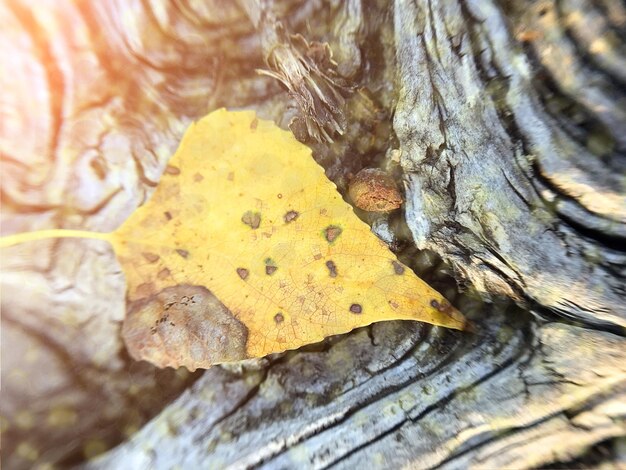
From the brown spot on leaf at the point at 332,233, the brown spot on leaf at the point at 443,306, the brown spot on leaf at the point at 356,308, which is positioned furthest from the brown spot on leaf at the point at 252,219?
the brown spot on leaf at the point at 443,306

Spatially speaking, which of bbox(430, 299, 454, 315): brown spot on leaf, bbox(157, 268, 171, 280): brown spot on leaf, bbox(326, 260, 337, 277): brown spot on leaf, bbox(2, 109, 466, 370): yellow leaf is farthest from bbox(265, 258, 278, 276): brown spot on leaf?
bbox(430, 299, 454, 315): brown spot on leaf

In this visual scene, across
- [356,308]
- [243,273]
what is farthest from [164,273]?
[356,308]

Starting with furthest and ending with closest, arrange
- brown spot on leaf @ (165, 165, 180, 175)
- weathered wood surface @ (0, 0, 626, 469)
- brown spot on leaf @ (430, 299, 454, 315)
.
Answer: brown spot on leaf @ (165, 165, 180, 175) → brown spot on leaf @ (430, 299, 454, 315) → weathered wood surface @ (0, 0, 626, 469)

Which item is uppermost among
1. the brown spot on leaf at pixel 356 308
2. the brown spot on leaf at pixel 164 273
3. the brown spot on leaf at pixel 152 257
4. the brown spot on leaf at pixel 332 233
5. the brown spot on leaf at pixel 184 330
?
the brown spot on leaf at pixel 332 233

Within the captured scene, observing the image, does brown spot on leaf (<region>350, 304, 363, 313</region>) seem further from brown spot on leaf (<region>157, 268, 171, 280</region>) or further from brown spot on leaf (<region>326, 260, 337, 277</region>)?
brown spot on leaf (<region>157, 268, 171, 280</region>)

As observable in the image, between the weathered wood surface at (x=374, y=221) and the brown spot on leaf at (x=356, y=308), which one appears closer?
the weathered wood surface at (x=374, y=221)

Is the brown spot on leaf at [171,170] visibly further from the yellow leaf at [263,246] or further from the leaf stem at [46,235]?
the leaf stem at [46,235]
